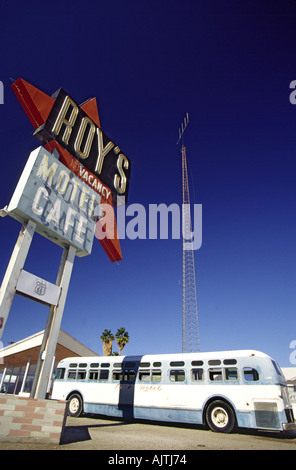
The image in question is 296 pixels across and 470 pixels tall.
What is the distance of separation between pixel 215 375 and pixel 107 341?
26.4 meters

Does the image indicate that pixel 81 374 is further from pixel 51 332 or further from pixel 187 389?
pixel 187 389

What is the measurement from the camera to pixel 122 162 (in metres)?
15.1

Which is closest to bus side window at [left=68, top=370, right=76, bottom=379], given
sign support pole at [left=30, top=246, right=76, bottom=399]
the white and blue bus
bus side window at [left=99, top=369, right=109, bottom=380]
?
the white and blue bus

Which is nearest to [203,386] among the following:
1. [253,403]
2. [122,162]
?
[253,403]

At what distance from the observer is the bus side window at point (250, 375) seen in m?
8.78

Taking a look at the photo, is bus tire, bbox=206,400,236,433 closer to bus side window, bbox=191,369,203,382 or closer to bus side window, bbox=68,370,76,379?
bus side window, bbox=191,369,203,382

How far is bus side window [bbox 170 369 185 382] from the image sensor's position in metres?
10.2

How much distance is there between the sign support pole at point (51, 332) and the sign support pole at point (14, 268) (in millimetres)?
1841

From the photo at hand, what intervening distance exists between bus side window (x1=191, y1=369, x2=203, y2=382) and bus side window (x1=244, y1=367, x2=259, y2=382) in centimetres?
171

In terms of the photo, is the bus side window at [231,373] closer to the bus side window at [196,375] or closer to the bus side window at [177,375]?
the bus side window at [196,375]

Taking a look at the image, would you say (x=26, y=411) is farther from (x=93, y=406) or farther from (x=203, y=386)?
(x=93, y=406)

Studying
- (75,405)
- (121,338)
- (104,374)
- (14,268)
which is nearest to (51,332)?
(14,268)

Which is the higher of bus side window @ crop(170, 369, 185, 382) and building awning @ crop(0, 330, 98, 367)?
building awning @ crop(0, 330, 98, 367)

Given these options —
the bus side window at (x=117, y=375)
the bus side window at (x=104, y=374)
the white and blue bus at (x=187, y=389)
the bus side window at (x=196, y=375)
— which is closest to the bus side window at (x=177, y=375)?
the white and blue bus at (x=187, y=389)
